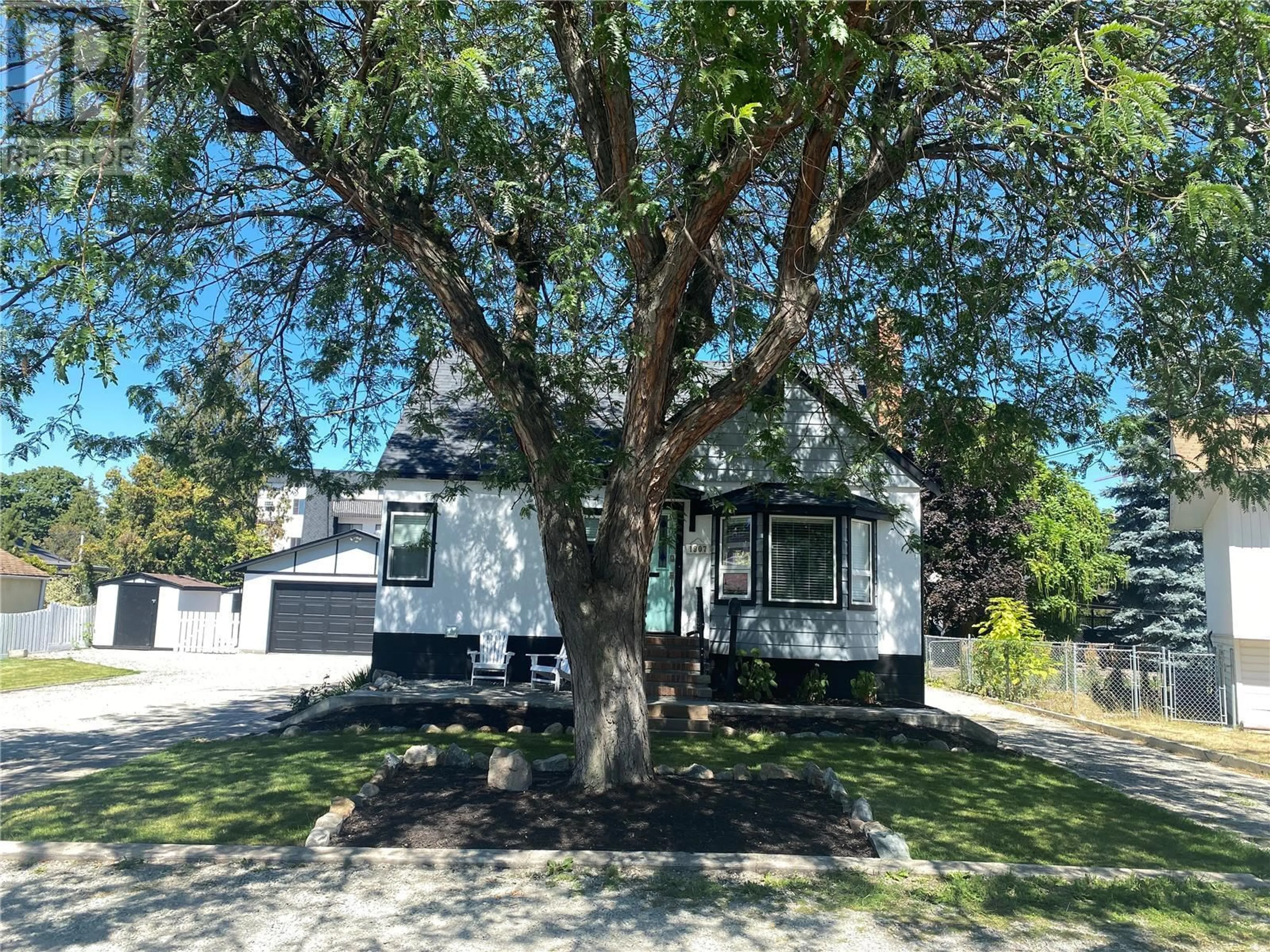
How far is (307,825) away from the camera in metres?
7.06

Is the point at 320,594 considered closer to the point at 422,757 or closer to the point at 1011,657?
the point at 1011,657

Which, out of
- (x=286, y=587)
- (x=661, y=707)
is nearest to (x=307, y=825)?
(x=661, y=707)

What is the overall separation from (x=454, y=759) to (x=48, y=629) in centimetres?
2495

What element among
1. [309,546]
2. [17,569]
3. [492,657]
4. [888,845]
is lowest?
[888,845]

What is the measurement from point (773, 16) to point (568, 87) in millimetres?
3043

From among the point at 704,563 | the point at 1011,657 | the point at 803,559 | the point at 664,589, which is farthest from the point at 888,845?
the point at 1011,657

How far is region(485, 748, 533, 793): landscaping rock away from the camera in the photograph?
26.1 feet

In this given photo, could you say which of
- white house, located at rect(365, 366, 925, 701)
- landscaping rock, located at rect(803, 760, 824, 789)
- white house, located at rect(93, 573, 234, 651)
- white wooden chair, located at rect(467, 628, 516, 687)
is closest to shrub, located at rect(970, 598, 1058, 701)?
white house, located at rect(365, 366, 925, 701)

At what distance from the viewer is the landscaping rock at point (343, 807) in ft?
23.4

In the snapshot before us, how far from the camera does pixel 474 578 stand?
15.9 meters

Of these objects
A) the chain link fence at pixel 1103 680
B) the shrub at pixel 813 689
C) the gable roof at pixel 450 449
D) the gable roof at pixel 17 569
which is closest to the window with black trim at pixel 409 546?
the gable roof at pixel 450 449

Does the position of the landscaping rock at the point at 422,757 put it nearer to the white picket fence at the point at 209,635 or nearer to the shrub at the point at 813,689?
the shrub at the point at 813,689

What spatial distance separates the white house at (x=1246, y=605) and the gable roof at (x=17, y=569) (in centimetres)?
3504

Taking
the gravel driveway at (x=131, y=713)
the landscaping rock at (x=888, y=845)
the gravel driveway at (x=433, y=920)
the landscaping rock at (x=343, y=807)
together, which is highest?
the landscaping rock at (x=343, y=807)
